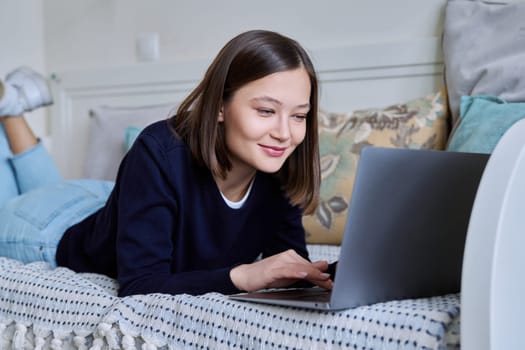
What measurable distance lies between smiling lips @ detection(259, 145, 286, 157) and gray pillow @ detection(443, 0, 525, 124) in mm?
687

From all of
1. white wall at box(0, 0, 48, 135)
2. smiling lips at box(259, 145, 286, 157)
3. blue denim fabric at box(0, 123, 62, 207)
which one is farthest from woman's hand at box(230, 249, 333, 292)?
white wall at box(0, 0, 48, 135)

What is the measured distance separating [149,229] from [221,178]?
0.53ft

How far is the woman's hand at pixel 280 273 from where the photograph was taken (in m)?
0.91

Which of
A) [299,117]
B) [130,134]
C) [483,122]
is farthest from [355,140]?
[130,134]

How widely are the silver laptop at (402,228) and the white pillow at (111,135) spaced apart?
1.37 metres

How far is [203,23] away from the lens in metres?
2.21

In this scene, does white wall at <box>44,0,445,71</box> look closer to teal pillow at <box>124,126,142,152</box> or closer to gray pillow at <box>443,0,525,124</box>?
gray pillow at <box>443,0,525,124</box>

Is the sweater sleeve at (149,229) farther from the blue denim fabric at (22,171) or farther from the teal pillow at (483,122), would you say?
the blue denim fabric at (22,171)

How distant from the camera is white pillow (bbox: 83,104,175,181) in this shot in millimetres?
2115

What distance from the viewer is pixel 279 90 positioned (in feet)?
3.36

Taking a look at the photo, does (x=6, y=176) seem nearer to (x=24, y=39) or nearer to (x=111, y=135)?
(x=111, y=135)

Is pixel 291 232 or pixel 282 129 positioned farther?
pixel 291 232

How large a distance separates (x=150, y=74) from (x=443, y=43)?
1027 mm

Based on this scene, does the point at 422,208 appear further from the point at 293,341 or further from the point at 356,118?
the point at 356,118
